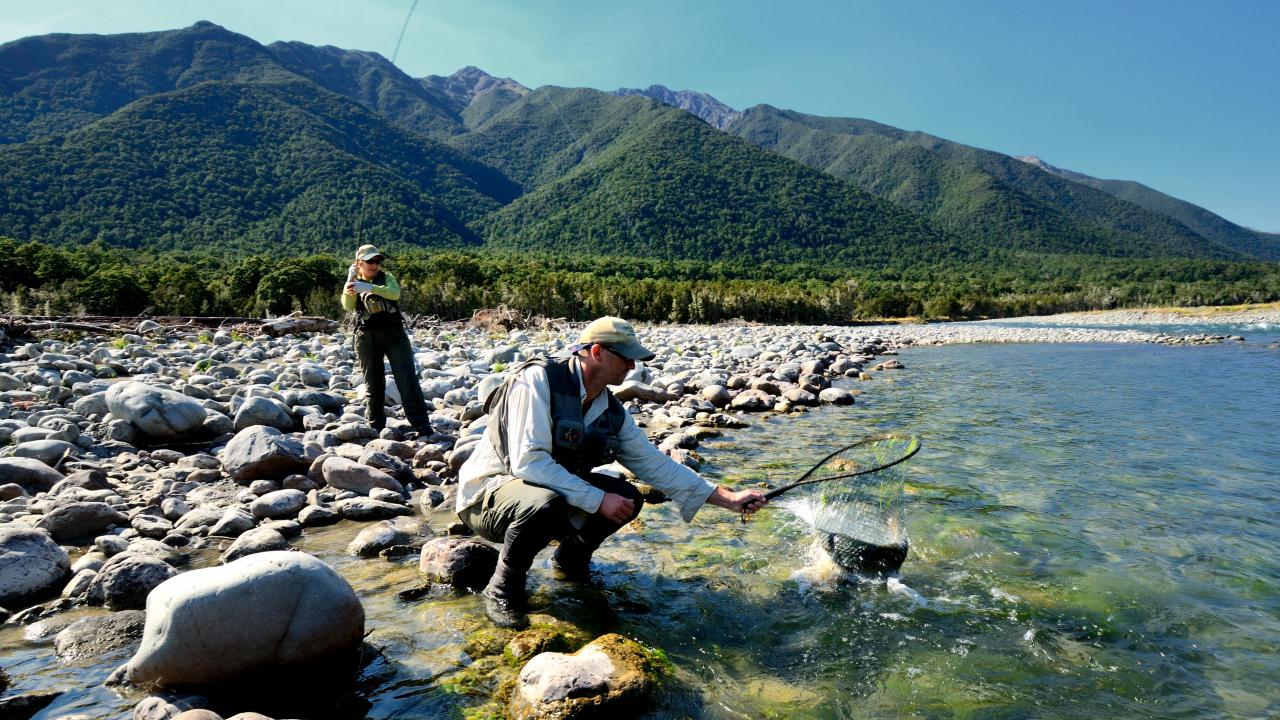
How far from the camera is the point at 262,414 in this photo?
793 cm

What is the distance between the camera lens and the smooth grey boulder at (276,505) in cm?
543

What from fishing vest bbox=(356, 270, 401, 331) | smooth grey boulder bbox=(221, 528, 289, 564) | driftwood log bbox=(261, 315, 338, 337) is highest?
fishing vest bbox=(356, 270, 401, 331)

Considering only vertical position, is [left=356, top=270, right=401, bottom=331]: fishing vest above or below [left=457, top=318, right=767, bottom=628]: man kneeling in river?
above

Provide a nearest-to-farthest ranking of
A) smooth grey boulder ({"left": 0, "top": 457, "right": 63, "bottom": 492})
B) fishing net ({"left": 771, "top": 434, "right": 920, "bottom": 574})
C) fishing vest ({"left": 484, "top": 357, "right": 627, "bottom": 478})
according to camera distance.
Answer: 1. fishing vest ({"left": 484, "top": 357, "right": 627, "bottom": 478})
2. fishing net ({"left": 771, "top": 434, "right": 920, "bottom": 574})
3. smooth grey boulder ({"left": 0, "top": 457, "right": 63, "bottom": 492})

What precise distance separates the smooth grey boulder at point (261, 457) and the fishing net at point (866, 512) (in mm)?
4832

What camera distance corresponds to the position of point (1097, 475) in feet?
24.3

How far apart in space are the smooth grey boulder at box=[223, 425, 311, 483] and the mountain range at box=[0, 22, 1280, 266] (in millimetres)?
84459

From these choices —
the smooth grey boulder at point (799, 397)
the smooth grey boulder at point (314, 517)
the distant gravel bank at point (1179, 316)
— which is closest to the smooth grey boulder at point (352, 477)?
the smooth grey boulder at point (314, 517)

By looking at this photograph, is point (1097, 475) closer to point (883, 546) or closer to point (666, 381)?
point (883, 546)

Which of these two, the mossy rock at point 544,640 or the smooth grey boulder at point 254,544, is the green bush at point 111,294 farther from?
the mossy rock at point 544,640

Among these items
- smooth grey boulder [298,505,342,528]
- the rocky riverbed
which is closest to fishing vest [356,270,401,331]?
the rocky riverbed

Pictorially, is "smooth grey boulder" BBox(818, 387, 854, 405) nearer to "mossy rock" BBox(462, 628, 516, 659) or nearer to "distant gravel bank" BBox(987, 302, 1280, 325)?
"mossy rock" BBox(462, 628, 516, 659)

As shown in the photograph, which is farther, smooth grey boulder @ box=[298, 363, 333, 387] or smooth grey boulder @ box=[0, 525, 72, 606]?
smooth grey boulder @ box=[298, 363, 333, 387]

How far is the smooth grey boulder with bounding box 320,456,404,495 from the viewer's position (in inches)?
238
